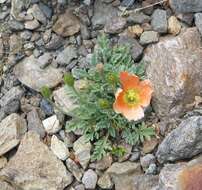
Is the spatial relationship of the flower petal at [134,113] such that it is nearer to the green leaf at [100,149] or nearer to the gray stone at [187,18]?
the green leaf at [100,149]

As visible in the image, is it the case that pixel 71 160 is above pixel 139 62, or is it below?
below

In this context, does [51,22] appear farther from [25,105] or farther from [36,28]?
[25,105]

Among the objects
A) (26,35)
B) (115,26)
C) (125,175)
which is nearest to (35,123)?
(26,35)

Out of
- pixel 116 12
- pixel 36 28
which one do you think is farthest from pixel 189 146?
pixel 36 28

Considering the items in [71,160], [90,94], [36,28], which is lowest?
[71,160]

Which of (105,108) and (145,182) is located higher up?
(105,108)

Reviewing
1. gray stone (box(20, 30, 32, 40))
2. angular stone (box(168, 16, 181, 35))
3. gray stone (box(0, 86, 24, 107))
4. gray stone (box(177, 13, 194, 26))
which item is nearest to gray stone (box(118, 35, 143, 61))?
angular stone (box(168, 16, 181, 35))

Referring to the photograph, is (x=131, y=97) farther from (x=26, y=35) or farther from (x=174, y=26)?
(x=26, y=35)
